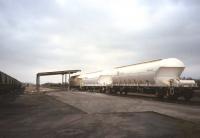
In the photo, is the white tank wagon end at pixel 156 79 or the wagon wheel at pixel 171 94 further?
the wagon wheel at pixel 171 94

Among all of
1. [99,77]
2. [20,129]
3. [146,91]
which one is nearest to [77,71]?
[99,77]

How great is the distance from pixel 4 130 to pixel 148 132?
5.48 metres

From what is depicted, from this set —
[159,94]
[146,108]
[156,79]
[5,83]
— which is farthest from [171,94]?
[5,83]

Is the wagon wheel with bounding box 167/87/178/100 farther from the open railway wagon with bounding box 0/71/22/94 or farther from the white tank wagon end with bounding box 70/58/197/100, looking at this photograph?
the open railway wagon with bounding box 0/71/22/94

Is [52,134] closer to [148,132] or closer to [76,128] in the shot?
[76,128]

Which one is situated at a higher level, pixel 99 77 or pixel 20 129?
pixel 99 77

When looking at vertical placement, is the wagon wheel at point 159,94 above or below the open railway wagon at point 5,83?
below

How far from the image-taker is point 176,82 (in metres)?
27.0

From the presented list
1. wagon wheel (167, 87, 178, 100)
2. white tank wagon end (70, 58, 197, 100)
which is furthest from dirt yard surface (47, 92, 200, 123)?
white tank wagon end (70, 58, 197, 100)

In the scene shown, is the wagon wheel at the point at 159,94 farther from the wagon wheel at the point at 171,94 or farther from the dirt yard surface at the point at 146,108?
the dirt yard surface at the point at 146,108

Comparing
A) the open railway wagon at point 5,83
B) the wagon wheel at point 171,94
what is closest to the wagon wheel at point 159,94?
the wagon wheel at point 171,94

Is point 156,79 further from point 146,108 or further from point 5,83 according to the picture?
point 5,83

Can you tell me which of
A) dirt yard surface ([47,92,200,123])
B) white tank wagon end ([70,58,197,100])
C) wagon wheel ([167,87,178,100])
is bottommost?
dirt yard surface ([47,92,200,123])

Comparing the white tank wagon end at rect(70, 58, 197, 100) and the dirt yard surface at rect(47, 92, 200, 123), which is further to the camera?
the white tank wagon end at rect(70, 58, 197, 100)
